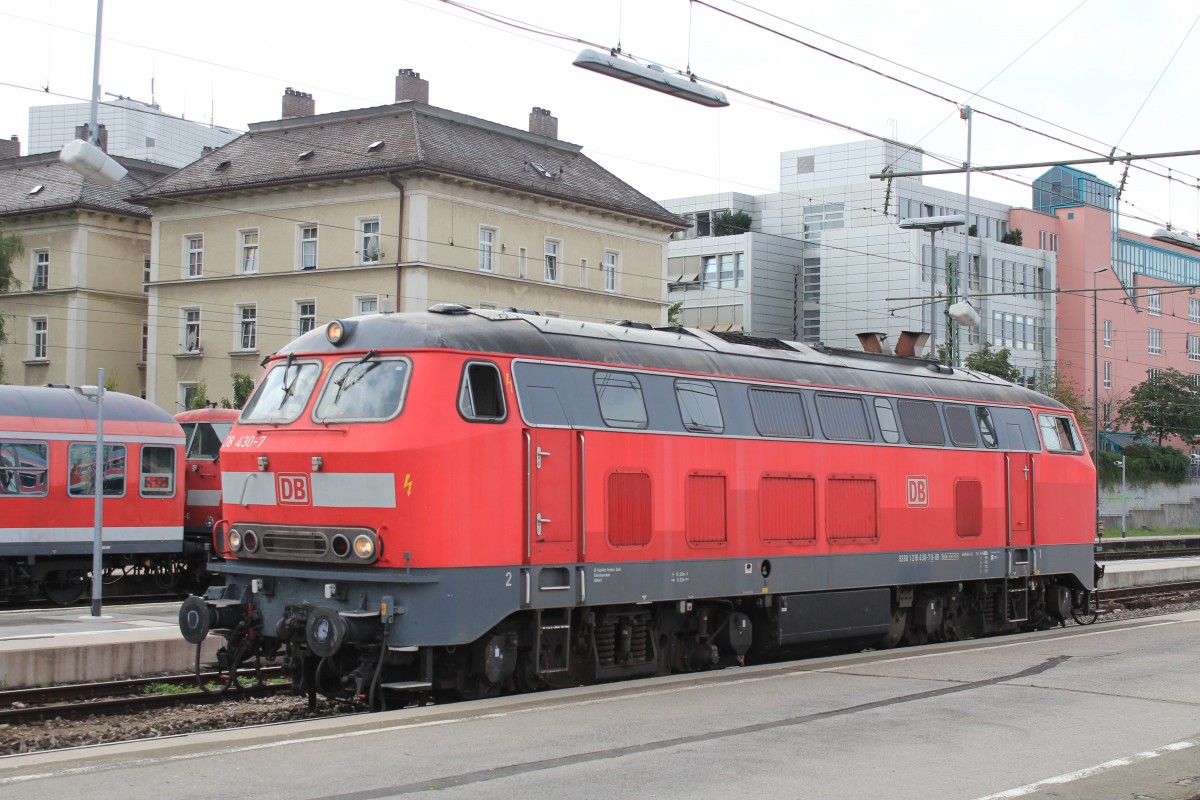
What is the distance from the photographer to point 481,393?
12.8 m

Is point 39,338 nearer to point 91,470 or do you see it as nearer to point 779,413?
point 91,470

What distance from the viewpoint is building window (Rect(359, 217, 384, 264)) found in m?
47.4

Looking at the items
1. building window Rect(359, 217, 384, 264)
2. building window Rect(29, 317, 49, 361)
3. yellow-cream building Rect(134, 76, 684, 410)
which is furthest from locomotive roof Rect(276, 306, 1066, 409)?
building window Rect(29, 317, 49, 361)

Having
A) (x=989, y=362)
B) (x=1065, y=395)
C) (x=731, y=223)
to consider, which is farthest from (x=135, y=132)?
(x=1065, y=395)

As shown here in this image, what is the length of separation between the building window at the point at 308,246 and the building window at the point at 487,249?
19.9ft

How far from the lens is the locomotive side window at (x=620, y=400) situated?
45.5 feet

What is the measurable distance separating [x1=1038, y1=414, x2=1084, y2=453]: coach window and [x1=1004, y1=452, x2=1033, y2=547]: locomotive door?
794 mm

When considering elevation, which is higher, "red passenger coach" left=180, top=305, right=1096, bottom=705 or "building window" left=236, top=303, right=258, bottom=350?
Result: "building window" left=236, top=303, right=258, bottom=350

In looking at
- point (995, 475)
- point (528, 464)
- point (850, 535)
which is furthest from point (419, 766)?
point (995, 475)

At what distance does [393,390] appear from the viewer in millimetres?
12555

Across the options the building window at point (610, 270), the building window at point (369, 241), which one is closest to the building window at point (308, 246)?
the building window at point (369, 241)

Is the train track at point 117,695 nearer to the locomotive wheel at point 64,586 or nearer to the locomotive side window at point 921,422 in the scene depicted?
the locomotive side window at point 921,422

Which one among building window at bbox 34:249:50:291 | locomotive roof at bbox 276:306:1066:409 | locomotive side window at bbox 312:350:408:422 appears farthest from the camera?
building window at bbox 34:249:50:291

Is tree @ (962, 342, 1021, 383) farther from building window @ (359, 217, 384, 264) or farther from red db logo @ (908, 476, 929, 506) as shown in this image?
red db logo @ (908, 476, 929, 506)
